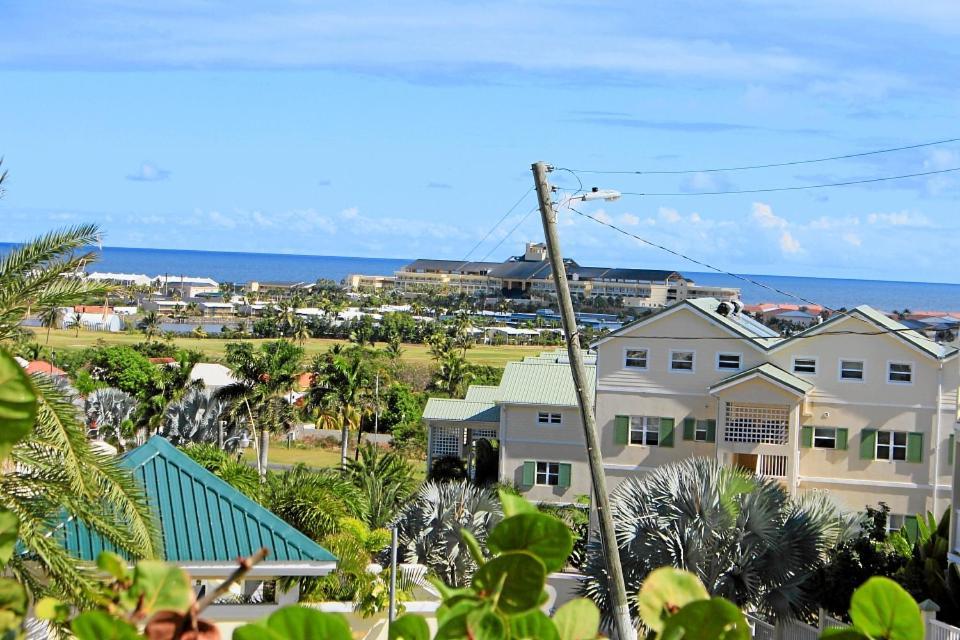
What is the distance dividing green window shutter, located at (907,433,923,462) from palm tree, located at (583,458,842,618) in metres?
12.2

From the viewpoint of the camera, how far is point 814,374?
37.9 metres

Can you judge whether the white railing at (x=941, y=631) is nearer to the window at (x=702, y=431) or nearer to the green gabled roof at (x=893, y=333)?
the green gabled roof at (x=893, y=333)

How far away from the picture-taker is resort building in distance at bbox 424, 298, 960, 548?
1443 inches

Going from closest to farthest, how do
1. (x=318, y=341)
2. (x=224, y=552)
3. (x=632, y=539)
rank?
(x=224, y=552) → (x=632, y=539) → (x=318, y=341)

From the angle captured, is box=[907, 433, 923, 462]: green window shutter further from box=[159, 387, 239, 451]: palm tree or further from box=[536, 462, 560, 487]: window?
box=[159, 387, 239, 451]: palm tree

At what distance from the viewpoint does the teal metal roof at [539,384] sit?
44.5 m

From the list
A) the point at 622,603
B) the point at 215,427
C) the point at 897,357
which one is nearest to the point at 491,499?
the point at 897,357

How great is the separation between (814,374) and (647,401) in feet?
16.8

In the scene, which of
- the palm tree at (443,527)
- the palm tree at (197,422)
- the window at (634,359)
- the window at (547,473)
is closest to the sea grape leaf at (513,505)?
the palm tree at (443,527)

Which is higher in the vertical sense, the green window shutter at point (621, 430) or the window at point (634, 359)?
the window at point (634, 359)

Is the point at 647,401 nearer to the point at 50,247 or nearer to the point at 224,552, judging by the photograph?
the point at 224,552

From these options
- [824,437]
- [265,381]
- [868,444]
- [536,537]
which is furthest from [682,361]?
[536,537]

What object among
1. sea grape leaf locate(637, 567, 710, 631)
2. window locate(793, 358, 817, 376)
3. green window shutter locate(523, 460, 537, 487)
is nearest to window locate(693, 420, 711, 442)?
window locate(793, 358, 817, 376)

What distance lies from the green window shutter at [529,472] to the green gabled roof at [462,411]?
2646mm
